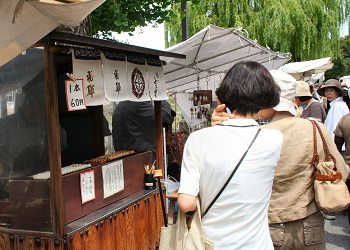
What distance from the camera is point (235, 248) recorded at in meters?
1.98

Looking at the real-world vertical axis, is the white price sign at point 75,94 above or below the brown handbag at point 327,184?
above

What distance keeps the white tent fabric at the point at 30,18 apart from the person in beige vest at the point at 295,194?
63.3 inches

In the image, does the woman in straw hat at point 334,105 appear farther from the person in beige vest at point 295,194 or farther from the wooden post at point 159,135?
the person in beige vest at point 295,194

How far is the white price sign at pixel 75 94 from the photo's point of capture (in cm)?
355

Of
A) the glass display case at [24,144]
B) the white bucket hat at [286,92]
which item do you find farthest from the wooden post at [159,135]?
the white bucket hat at [286,92]

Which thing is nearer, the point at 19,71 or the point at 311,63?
the point at 19,71

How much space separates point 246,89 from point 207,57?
6.86 metres

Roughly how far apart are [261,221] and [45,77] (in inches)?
86.3

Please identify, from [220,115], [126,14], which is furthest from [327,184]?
[126,14]

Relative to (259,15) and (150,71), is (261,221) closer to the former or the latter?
(150,71)

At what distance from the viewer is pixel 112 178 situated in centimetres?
440

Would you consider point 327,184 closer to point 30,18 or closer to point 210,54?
point 30,18

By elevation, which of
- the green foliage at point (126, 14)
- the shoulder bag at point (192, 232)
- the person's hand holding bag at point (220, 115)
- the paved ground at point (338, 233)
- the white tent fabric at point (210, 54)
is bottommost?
the paved ground at point (338, 233)

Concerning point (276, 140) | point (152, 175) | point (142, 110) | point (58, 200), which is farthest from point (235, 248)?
point (142, 110)
